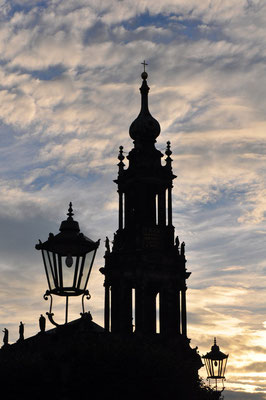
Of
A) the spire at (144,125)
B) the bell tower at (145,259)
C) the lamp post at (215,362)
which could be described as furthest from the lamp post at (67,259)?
the spire at (144,125)

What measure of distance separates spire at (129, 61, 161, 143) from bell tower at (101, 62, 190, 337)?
2461 millimetres

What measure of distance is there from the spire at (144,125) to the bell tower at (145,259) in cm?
246

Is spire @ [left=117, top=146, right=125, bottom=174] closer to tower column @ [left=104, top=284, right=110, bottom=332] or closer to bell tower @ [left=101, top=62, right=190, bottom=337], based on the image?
bell tower @ [left=101, top=62, right=190, bottom=337]

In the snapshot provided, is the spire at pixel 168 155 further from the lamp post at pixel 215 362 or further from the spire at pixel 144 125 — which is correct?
the lamp post at pixel 215 362

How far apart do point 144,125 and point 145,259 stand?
48.1 ft

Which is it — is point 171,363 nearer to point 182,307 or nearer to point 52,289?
point 52,289

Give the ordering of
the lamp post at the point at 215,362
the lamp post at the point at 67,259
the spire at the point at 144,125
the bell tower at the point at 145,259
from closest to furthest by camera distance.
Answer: the lamp post at the point at 67,259, the lamp post at the point at 215,362, the bell tower at the point at 145,259, the spire at the point at 144,125

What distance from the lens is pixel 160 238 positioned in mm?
75688

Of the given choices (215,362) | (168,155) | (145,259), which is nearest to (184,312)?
(145,259)

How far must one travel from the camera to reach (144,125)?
266ft

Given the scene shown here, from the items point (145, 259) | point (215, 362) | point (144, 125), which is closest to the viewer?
point (215, 362)

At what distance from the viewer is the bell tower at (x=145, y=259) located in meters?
73.4

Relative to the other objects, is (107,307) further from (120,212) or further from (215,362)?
(215,362)

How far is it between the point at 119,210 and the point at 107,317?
33.0 feet
